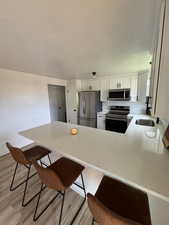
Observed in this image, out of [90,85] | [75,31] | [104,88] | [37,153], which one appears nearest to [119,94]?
[104,88]

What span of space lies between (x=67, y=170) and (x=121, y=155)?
697 mm

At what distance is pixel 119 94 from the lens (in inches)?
146

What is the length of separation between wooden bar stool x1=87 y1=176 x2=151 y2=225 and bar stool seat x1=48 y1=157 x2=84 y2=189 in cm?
34

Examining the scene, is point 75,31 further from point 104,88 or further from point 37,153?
point 104,88

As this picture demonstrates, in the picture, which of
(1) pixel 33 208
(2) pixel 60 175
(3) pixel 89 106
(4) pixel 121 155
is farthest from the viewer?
(3) pixel 89 106

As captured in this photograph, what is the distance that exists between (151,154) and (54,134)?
1373 millimetres

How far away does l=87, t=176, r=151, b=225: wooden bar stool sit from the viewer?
682 millimetres

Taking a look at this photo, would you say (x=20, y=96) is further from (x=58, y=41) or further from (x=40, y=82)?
(x=58, y=41)

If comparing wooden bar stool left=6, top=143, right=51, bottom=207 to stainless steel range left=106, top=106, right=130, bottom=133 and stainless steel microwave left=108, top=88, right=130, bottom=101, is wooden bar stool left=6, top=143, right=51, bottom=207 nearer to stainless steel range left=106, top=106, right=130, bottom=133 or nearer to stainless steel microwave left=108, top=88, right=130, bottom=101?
stainless steel range left=106, top=106, right=130, bottom=133

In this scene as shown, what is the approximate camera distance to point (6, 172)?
7.29ft

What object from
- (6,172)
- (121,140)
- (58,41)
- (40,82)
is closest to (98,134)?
(121,140)

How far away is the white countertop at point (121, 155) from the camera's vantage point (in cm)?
80

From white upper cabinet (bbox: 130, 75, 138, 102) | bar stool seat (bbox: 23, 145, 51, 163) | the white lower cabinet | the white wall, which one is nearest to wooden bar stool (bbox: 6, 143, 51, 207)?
bar stool seat (bbox: 23, 145, 51, 163)

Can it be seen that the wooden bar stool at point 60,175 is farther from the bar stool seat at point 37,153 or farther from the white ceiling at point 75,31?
the white ceiling at point 75,31
